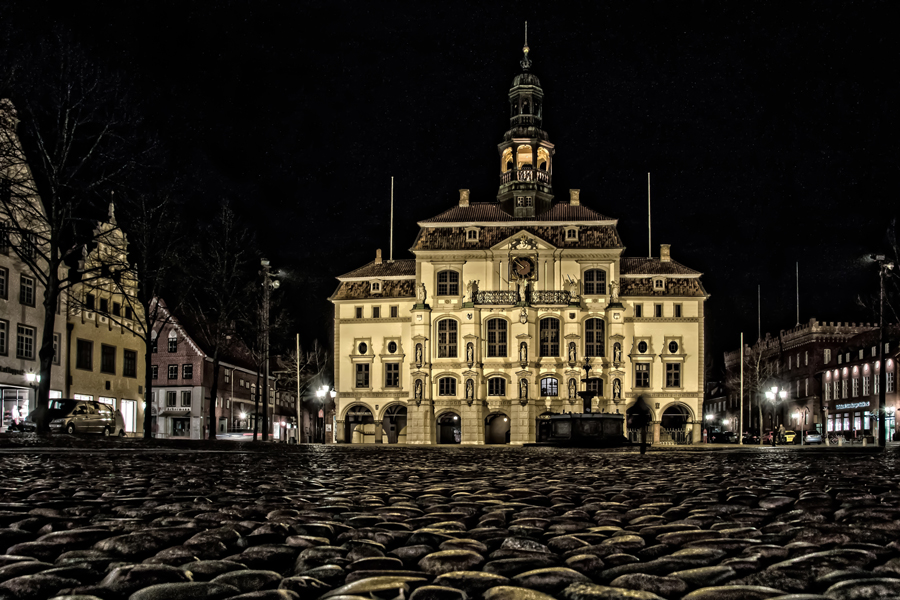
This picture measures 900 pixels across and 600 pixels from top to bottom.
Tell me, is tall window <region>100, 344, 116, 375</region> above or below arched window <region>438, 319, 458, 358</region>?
below

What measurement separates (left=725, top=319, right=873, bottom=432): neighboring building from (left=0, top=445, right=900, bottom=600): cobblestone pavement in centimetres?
7929

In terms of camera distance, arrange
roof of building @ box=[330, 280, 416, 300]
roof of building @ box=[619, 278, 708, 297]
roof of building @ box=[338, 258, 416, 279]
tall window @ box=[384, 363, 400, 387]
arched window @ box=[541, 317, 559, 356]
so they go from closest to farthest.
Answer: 1. arched window @ box=[541, 317, 559, 356]
2. roof of building @ box=[619, 278, 708, 297]
3. tall window @ box=[384, 363, 400, 387]
4. roof of building @ box=[330, 280, 416, 300]
5. roof of building @ box=[338, 258, 416, 279]

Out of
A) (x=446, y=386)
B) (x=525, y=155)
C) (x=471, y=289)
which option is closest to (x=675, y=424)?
(x=446, y=386)

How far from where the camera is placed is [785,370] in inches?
3716

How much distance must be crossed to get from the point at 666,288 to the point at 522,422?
14061mm

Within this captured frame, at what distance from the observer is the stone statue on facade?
57312 mm

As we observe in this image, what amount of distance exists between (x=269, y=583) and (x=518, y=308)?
54763mm

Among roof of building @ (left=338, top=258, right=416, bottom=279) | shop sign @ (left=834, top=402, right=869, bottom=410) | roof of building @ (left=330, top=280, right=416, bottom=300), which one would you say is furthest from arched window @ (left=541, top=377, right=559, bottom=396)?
shop sign @ (left=834, top=402, right=869, bottom=410)

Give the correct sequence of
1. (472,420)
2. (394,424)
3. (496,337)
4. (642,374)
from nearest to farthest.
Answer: (472,420) → (496,337) → (642,374) → (394,424)

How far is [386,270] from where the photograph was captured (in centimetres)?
6244

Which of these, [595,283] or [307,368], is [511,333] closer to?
[595,283]

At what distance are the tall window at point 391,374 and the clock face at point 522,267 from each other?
34.2 feet

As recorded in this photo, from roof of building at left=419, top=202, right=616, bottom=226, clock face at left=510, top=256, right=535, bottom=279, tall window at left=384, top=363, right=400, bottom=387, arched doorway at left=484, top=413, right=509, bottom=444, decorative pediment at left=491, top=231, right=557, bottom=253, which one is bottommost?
arched doorway at left=484, top=413, right=509, bottom=444

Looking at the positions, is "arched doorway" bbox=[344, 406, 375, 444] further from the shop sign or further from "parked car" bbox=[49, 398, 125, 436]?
the shop sign
